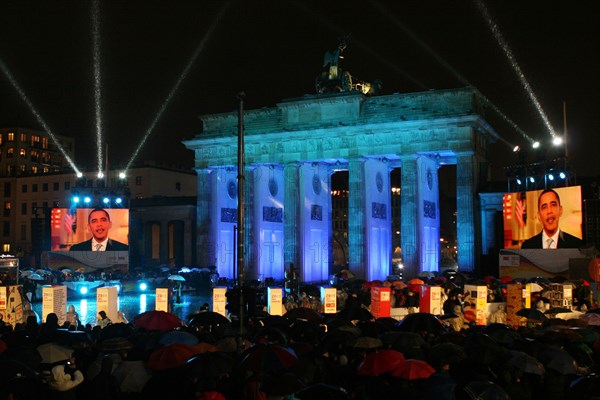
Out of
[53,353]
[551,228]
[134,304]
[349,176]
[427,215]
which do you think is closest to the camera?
[53,353]

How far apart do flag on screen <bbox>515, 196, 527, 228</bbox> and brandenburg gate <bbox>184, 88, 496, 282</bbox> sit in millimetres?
5742

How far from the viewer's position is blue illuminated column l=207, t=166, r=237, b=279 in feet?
198

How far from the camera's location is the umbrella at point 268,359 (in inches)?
468

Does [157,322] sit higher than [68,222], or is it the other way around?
[68,222]

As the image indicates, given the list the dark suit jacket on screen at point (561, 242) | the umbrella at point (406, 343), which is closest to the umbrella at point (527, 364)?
the umbrella at point (406, 343)

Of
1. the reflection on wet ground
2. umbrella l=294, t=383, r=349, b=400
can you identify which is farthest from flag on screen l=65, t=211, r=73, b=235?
umbrella l=294, t=383, r=349, b=400

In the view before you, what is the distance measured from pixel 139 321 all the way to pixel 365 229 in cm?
3592

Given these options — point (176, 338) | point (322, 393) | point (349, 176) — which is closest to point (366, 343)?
point (176, 338)

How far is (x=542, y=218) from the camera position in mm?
42219

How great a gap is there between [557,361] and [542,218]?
103 ft

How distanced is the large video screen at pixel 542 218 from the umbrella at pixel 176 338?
31211 mm

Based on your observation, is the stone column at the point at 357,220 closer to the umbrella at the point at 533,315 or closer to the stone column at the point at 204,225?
the stone column at the point at 204,225

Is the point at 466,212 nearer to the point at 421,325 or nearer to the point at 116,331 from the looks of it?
the point at 421,325

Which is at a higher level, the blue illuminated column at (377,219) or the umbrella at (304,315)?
the blue illuminated column at (377,219)
